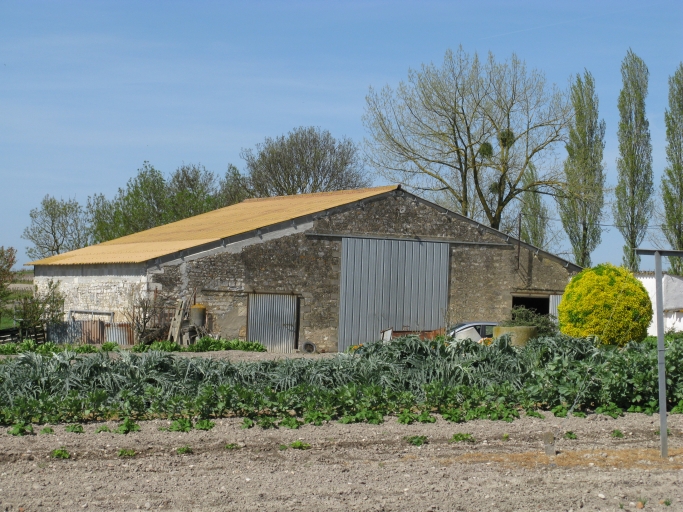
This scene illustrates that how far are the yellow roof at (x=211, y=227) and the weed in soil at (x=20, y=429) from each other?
46.0ft

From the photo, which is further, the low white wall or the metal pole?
the low white wall

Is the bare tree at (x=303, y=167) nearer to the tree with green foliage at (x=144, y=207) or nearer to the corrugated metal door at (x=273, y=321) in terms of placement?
the tree with green foliage at (x=144, y=207)

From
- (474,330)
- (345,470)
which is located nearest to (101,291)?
(474,330)

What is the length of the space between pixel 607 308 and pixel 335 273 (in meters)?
9.31

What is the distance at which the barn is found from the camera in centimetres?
2405

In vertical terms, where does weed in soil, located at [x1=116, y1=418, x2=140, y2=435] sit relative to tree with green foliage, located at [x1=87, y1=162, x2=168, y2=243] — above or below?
below

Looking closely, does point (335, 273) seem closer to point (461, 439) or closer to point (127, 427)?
point (461, 439)

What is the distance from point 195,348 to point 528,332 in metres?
8.05

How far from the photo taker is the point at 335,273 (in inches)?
1025

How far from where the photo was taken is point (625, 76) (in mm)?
40406

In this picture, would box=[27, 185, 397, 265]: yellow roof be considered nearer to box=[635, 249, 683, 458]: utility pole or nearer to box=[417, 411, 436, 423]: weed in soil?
box=[417, 411, 436, 423]: weed in soil

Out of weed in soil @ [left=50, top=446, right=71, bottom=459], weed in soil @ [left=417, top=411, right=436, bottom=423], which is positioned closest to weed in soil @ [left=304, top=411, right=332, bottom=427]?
weed in soil @ [left=417, top=411, right=436, bottom=423]

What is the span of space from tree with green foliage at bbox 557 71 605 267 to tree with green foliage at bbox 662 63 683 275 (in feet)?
9.91

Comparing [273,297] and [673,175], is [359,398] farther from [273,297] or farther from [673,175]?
[673,175]
